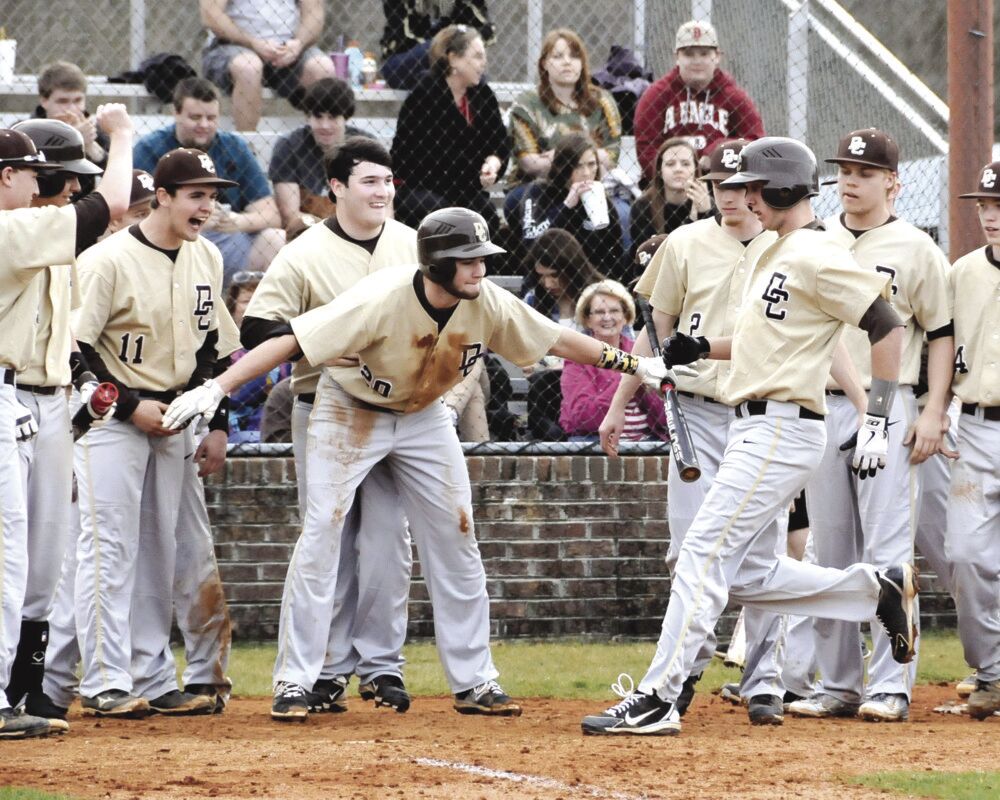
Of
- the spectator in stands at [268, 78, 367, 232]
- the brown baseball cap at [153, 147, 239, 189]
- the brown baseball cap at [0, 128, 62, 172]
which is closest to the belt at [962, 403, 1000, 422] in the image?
the brown baseball cap at [153, 147, 239, 189]

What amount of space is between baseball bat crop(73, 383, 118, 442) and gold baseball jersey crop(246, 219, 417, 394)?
775 mm

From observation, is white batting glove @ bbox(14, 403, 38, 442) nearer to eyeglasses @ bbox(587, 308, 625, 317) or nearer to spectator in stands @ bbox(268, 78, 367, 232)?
eyeglasses @ bbox(587, 308, 625, 317)

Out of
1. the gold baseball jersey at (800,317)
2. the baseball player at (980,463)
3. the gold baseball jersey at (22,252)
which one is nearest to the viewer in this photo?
the gold baseball jersey at (22,252)

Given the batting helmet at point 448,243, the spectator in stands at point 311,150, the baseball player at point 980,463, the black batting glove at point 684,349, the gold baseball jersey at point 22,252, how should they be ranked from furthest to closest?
the spectator in stands at point 311,150
the baseball player at point 980,463
the black batting glove at point 684,349
the batting helmet at point 448,243
the gold baseball jersey at point 22,252

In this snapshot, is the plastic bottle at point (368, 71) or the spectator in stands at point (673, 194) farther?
the plastic bottle at point (368, 71)

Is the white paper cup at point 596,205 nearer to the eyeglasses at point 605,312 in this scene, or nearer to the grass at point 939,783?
the eyeglasses at point 605,312

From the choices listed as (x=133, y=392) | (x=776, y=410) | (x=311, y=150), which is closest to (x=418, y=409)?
(x=133, y=392)

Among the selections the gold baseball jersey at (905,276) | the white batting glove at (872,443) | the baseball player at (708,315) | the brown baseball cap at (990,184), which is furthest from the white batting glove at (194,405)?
the brown baseball cap at (990,184)

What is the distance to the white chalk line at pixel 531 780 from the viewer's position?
195 inches

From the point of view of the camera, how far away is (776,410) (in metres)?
6.29

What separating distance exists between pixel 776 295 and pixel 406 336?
55.0 inches

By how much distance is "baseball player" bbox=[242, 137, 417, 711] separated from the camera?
7031mm

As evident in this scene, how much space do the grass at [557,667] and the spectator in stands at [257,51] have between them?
4.03 metres

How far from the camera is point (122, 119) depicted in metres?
6.46
